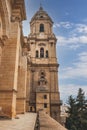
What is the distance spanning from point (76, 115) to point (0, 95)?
28400mm

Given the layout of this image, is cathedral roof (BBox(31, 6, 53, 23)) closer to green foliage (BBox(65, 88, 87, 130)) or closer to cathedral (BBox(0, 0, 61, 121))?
cathedral (BBox(0, 0, 61, 121))

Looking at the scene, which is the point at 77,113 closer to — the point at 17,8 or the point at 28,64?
the point at 28,64

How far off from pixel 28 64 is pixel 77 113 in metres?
13.2

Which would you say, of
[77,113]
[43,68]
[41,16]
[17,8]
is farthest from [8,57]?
[41,16]

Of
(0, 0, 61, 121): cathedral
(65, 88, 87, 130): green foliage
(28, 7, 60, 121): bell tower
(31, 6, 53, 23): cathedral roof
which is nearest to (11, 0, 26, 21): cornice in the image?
(0, 0, 61, 121): cathedral

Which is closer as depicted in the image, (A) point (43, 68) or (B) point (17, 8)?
(B) point (17, 8)

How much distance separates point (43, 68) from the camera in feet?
148

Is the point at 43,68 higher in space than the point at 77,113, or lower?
higher

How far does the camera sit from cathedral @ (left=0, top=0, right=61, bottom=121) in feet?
41.5

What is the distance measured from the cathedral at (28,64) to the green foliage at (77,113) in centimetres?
289

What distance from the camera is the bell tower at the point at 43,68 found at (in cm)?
4141

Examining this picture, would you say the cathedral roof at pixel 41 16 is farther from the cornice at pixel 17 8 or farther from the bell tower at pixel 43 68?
the cornice at pixel 17 8

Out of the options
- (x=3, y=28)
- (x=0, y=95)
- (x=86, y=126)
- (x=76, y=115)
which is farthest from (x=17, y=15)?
(x=76, y=115)

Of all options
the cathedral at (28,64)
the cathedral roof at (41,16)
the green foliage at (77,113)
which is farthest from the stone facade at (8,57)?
the cathedral roof at (41,16)
